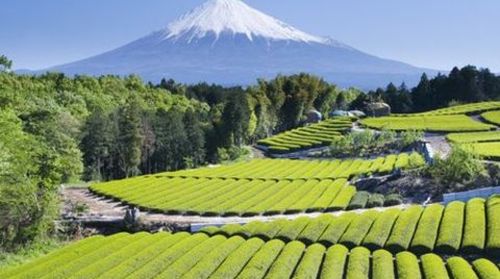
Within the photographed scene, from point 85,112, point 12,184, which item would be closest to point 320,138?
point 85,112

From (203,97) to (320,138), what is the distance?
2825 inches

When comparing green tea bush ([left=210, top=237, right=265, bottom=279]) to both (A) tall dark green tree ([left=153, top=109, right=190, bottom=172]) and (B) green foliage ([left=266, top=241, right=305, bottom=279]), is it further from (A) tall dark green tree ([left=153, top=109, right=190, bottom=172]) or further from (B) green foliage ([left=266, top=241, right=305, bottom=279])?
(A) tall dark green tree ([left=153, top=109, right=190, bottom=172])

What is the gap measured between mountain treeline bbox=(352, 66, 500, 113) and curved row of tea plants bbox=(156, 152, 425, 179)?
64033 millimetres

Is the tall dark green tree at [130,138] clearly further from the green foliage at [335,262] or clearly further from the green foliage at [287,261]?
the green foliage at [335,262]

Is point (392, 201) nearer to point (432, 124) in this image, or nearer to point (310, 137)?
point (432, 124)

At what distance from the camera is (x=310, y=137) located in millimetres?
91750

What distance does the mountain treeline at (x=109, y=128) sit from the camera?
41.0 metres

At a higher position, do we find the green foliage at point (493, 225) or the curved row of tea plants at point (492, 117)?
the curved row of tea plants at point (492, 117)

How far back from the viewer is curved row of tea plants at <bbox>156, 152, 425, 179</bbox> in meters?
58.0

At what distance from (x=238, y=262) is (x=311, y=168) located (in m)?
39.1

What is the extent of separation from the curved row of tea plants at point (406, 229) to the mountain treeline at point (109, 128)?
44.5 ft

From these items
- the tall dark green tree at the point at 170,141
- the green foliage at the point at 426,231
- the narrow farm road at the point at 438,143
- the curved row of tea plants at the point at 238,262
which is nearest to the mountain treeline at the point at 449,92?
the narrow farm road at the point at 438,143

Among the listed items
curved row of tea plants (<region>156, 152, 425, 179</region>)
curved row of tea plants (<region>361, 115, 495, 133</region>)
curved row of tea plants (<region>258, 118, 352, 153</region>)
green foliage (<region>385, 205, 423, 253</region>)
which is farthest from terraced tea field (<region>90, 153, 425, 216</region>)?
curved row of tea plants (<region>361, 115, 495, 133</region>)

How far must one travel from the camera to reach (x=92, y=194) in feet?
189
